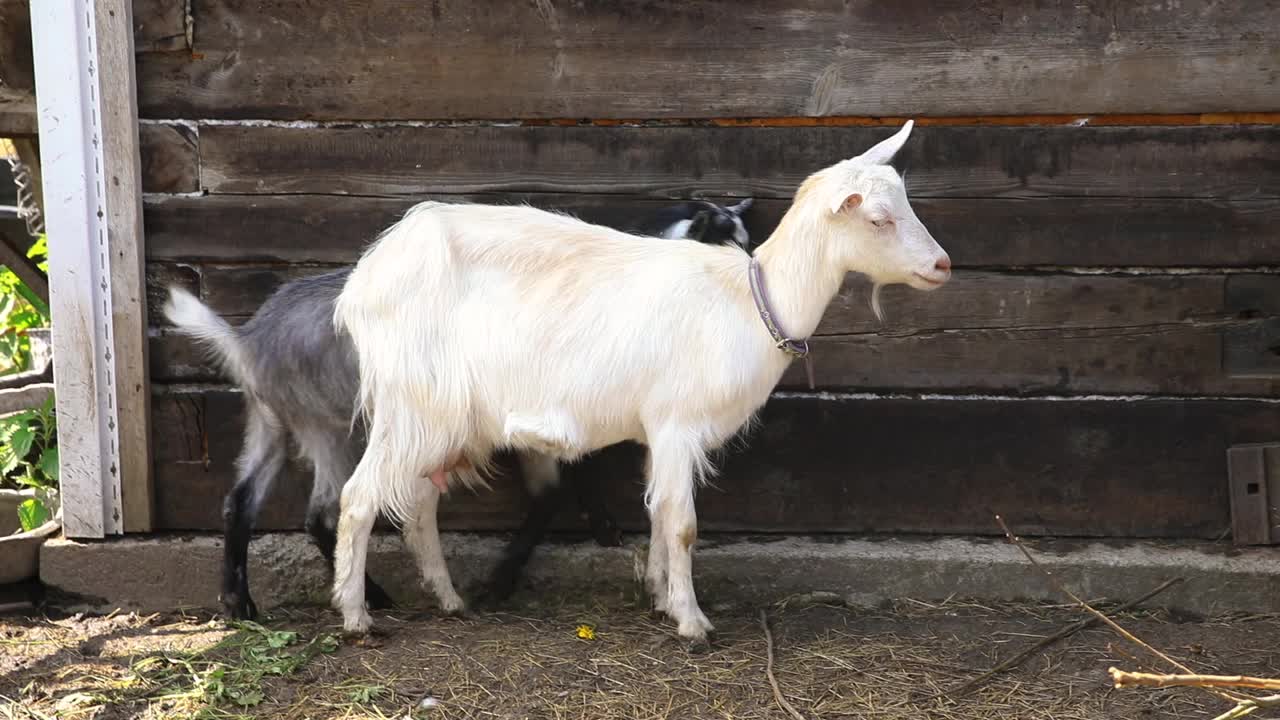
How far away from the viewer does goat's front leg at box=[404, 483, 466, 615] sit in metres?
3.79

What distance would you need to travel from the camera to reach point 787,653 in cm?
353

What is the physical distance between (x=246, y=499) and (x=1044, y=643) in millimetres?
2562

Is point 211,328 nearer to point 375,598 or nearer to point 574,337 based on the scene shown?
point 375,598

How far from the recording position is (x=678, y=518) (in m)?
3.42

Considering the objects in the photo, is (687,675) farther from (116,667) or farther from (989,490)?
(116,667)

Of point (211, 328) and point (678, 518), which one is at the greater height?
point (211, 328)

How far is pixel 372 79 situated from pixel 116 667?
2.00 meters

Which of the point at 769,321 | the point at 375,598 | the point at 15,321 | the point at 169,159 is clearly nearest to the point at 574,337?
the point at 769,321

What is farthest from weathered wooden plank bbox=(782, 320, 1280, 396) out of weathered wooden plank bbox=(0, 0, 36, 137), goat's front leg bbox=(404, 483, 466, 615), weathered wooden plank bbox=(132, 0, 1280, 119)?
weathered wooden plank bbox=(0, 0, 36, 137)

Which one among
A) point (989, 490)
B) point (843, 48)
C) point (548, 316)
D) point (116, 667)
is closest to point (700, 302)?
point (548, 316)

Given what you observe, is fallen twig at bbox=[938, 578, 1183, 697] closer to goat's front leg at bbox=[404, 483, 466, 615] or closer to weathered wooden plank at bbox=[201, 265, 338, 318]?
goat's front leg at bbox=[404, 483, 466, 615]

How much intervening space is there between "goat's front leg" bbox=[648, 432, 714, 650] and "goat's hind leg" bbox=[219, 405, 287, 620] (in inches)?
50.1

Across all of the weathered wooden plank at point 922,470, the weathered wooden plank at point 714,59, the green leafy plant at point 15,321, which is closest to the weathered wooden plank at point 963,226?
the weathered wooden plank at point 714,59

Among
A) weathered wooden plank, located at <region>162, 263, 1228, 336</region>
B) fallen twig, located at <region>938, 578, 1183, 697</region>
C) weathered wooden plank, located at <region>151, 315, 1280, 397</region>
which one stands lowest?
fallen twig, located at <region>938, 578, 1183, 697</region>
